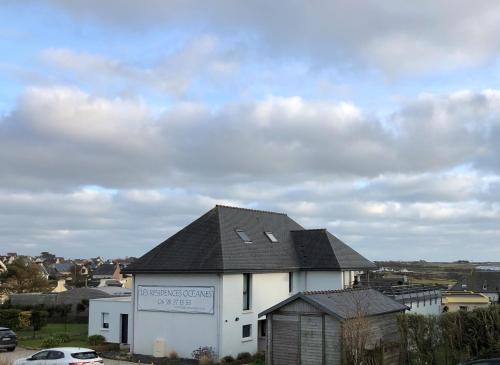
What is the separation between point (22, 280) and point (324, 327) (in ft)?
189

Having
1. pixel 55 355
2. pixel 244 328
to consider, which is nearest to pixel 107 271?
pixel 244 328

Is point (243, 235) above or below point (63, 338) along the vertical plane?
above

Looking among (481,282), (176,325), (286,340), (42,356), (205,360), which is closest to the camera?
(42,356)

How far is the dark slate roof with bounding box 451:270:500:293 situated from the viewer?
81.1m

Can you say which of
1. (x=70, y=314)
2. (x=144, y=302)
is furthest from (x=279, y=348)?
(x=70, y=314)

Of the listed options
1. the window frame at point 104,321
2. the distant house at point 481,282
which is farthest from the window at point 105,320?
the distant house at point 481,282

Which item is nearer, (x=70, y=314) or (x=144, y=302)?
(x=144, y=302)

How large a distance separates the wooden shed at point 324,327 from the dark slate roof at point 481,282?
60.5m

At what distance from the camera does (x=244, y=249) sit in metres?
32.9

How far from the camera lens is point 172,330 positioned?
3130 centimetres

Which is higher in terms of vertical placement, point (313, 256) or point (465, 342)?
point (313, 256)

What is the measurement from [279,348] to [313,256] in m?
12.9

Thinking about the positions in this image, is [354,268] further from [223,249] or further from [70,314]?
[70,314]

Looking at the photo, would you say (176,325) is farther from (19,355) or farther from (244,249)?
(19,355)
